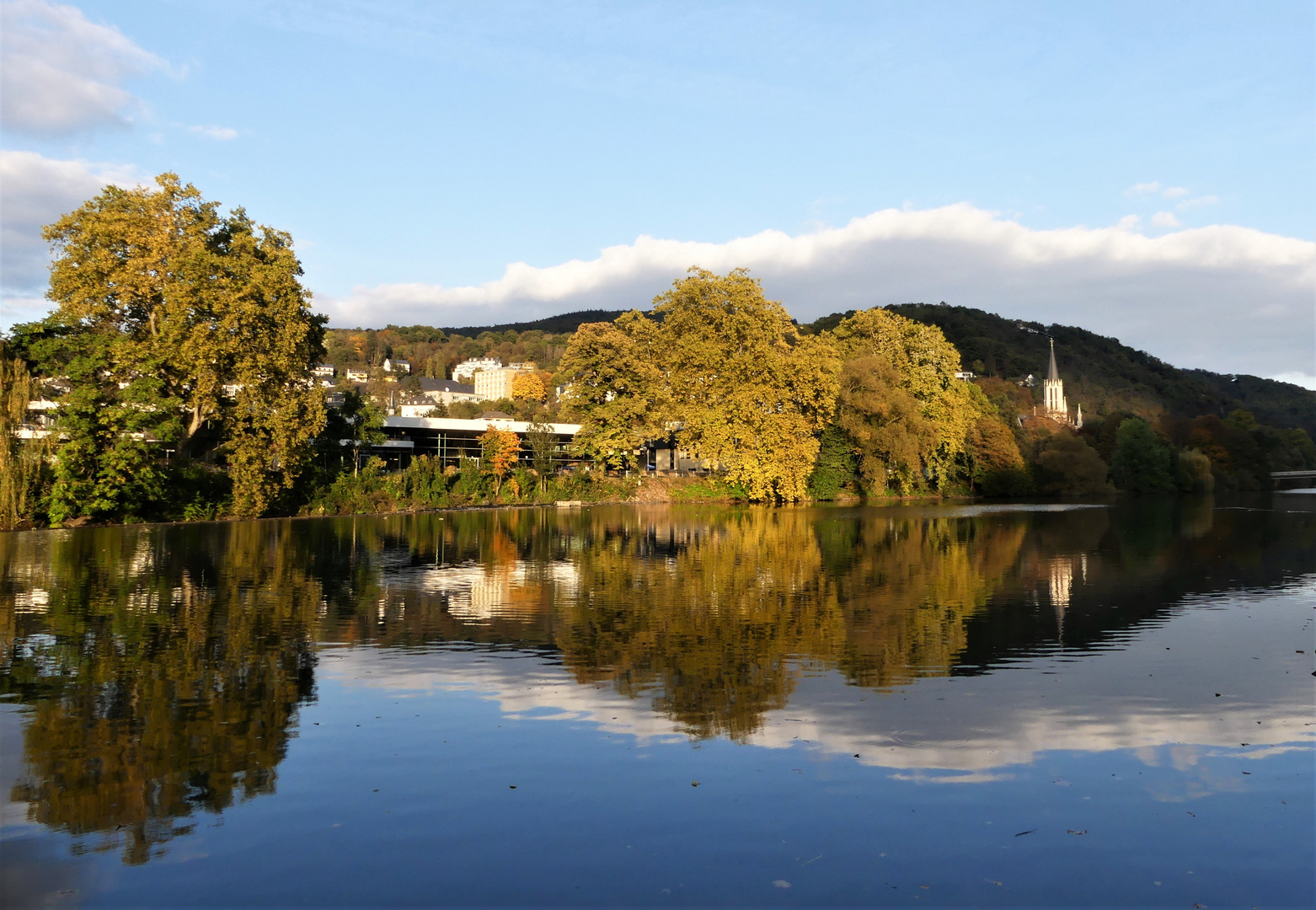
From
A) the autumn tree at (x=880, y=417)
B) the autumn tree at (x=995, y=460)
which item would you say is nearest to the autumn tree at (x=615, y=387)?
the autumn tree at (x=880, y=417)

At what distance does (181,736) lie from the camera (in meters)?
7.93

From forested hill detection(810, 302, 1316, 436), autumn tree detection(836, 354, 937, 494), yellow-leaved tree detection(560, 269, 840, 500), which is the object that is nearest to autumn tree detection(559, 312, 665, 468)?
yellow-leaved tree detection(560, 269, 840, 500)

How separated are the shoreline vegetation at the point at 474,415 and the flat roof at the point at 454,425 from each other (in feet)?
4.50

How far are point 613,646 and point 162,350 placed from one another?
31.9 m

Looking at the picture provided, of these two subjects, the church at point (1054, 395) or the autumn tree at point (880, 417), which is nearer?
the autumn tree at point (880, 417)

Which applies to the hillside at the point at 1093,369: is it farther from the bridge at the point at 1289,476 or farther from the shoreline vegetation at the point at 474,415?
the shoreline vegetation at the point at 474,415

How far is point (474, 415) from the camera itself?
107812mm

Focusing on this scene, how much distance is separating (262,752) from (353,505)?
125 ft

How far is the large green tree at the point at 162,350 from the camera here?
34.2 metres

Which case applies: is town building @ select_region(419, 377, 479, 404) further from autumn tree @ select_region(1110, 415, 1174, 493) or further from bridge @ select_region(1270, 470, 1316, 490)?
bridge @ select_region(1270, 470, 1316, 490)

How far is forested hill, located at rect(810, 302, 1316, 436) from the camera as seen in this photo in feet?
448

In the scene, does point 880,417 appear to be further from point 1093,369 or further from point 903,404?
point 1093,369

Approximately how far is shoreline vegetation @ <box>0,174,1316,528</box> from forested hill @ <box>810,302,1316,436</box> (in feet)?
99.0

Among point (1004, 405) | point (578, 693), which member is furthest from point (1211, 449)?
point (578, 693)
